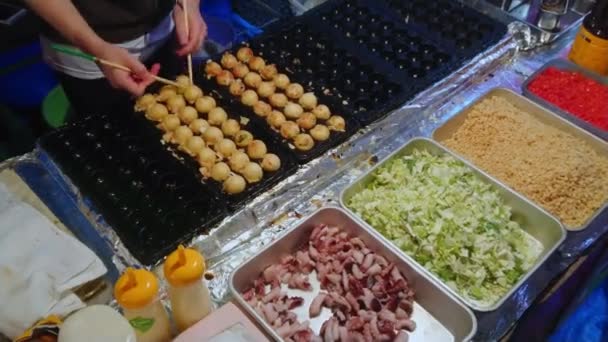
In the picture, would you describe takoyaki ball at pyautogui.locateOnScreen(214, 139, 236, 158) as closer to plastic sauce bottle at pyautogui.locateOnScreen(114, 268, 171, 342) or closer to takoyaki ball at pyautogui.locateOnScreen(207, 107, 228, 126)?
takoyaki ball at pyautogui.locateOnScreen(207, 107, 228, 126)

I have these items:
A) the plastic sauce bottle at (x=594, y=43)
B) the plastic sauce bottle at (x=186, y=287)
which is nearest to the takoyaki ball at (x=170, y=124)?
the plastic sauce bottle at (x=186, y=287)

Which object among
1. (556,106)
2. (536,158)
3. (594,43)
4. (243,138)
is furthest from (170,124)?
(594,43)

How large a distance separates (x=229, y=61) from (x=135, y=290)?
128 centimetres

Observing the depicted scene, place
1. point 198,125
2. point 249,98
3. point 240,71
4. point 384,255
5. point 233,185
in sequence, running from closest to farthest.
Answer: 1. point 384,255
2. point 233,185
3. point 198,125
4. point 249,98
5. point 240,71

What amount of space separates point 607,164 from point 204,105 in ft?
4.92

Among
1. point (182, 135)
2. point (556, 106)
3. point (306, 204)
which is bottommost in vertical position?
point (306, 204)

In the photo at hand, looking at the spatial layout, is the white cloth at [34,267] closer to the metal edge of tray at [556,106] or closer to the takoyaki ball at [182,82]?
the takoyaki ball at [182,82]

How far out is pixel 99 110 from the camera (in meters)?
1.95

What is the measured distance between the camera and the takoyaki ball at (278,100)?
6.64ft

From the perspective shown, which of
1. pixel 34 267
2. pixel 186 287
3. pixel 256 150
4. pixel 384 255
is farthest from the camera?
pixel 256 150

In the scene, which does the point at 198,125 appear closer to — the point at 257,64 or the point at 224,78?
the point at 224,78

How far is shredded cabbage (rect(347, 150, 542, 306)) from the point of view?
1.54m

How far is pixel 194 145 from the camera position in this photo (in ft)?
5.97

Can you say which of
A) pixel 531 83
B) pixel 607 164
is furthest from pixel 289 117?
pixel 607 164
